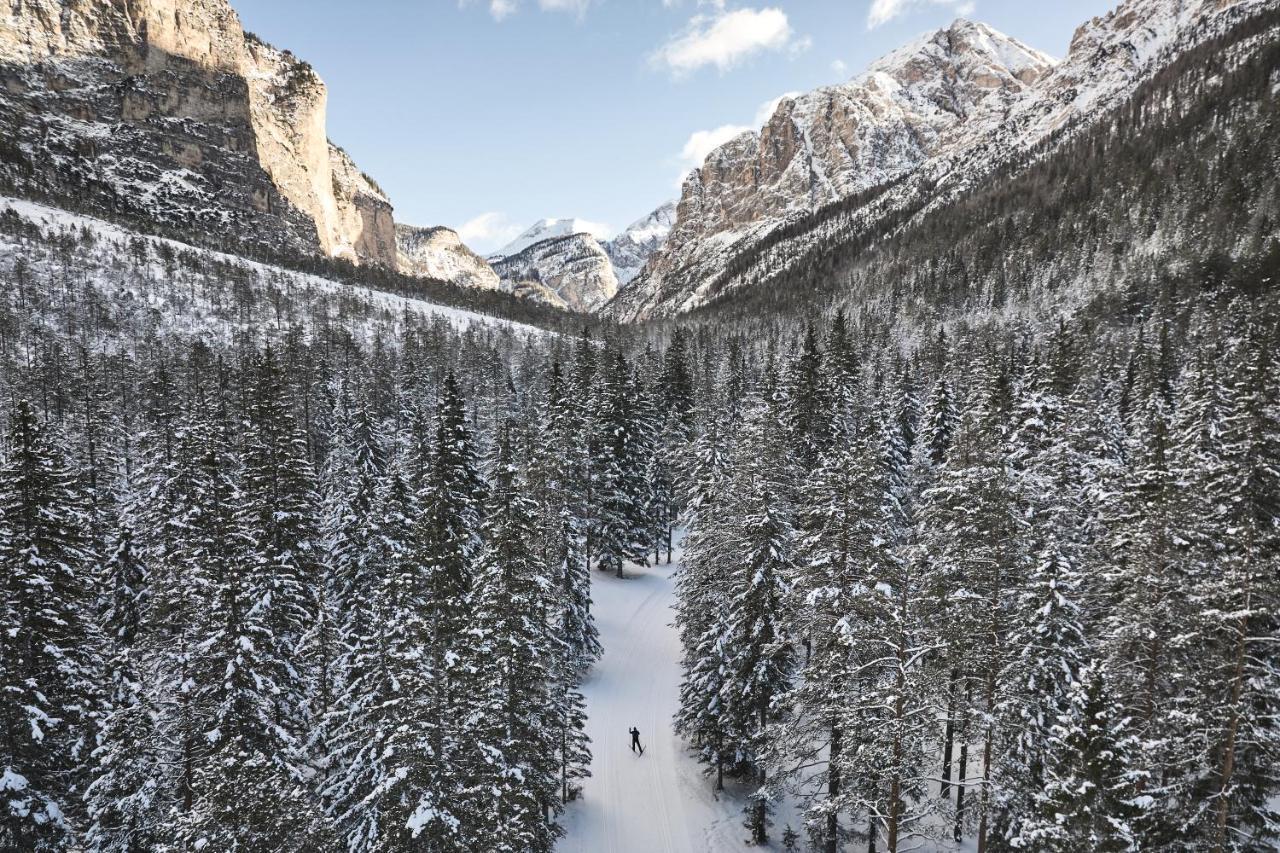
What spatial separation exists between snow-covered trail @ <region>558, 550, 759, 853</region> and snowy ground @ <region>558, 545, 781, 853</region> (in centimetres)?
4

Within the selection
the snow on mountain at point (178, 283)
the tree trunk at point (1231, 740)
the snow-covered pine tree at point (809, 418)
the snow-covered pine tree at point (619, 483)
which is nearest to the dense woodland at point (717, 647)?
the tree trunk at point (1231, 740)

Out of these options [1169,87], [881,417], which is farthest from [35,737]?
[1169,87]

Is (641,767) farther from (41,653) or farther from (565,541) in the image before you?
(41,653)

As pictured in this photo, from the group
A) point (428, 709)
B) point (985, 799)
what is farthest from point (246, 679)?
point (985, 799)

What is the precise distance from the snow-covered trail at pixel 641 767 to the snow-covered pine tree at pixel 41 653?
1491cm

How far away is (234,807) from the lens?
1060 centimetres

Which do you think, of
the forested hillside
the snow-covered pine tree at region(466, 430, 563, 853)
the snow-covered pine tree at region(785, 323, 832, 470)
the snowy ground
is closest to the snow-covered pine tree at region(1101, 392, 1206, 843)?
the snowy ground

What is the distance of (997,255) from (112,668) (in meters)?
163

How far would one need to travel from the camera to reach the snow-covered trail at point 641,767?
22328mm

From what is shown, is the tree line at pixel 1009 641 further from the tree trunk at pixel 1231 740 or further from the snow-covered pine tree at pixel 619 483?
Answer: the snow-covered pine tree at pixel 619 483

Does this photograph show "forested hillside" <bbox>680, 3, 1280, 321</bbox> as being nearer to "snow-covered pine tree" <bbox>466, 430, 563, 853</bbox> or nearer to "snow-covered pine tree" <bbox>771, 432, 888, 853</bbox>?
"snow-covered pine tree" <bbox>771, 432, 888, 853</bbox>

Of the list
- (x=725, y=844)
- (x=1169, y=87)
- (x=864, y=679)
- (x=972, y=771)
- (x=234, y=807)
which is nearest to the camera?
(x=234, y=807)

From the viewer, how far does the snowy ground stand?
2230 cm

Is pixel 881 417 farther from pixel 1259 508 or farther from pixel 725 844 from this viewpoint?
pixel 725 844
